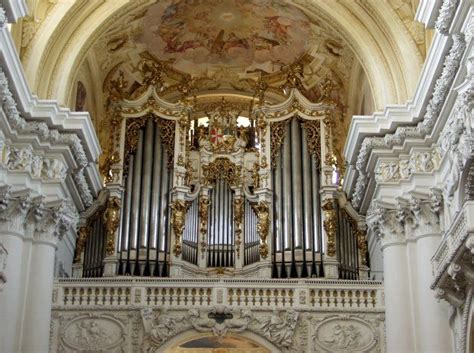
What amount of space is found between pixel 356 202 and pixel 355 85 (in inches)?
123

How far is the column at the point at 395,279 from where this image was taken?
16469 mm

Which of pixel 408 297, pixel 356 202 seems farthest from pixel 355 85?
pixel 408 297

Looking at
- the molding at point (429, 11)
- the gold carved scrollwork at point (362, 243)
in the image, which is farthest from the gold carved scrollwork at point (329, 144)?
the molding at point (429, 11)

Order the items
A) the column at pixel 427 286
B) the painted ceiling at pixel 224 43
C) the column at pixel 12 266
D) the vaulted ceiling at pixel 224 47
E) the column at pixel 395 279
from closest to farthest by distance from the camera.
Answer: the column at pixel 427 286, the column at pixel 12 266, the column at pixel 395 279, the vaulted ceiling at pixel 224 47, the painted ceiling at pixel 224 43

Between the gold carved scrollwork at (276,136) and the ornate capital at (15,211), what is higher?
the gold carved scrollwork at (276,136)

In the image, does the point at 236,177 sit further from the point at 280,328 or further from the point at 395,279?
the point at 395,279

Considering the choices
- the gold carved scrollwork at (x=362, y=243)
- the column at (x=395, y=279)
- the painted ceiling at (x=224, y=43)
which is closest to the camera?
the column at (x=395, y=279)

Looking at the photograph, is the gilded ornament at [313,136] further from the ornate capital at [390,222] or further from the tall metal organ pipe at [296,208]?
the ornate capital at [390,222]

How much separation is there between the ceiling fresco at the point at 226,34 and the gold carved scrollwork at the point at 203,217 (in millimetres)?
3991

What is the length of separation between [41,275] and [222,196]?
186 inches

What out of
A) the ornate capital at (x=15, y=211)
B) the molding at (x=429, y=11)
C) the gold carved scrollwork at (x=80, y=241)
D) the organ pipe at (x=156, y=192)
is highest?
the molding at (x=429, y=11)

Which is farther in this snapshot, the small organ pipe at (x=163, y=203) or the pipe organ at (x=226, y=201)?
the small organ pipe at (x=163, y=203)

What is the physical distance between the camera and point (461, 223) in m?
13.6

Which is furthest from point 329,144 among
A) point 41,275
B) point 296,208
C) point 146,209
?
point 41,275
